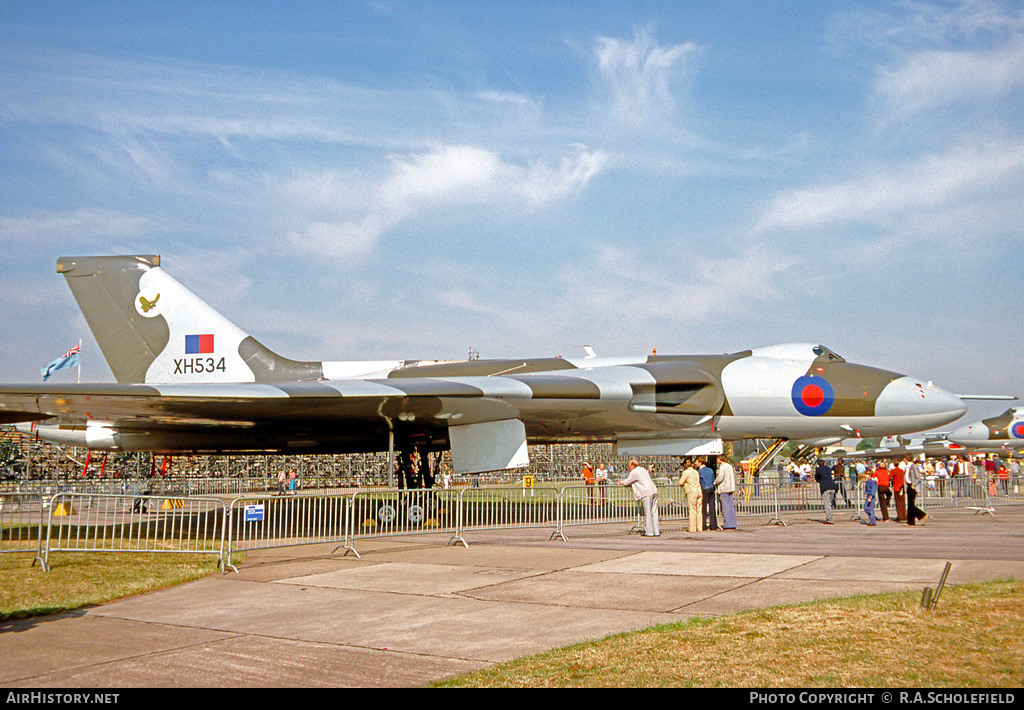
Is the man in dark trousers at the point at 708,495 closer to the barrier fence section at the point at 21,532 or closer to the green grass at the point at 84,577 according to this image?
the green grass at the point at 84,577

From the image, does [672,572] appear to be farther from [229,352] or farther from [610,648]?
[229,352]

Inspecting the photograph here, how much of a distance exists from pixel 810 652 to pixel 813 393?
12.3 meters

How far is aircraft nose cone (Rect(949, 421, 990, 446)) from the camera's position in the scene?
38.0 metres

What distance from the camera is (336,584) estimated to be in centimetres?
789

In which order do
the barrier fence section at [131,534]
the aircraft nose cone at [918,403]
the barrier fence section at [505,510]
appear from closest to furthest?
the barrier fence section at [131,534] → the barrier fence section at [505,510] → the aircraft nose cone at [918,403]

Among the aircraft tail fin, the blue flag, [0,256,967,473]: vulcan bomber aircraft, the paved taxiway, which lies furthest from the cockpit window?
the blue flag

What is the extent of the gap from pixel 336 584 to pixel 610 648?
397 cm

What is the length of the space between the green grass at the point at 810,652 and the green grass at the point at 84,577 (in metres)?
4.66

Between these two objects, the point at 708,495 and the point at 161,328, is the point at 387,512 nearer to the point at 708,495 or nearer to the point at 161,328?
the point at 708,495

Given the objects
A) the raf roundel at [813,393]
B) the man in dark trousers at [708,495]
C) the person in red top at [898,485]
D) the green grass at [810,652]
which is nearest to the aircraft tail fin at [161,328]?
the man in dark trousers at [708,495]

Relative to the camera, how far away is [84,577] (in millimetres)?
8602

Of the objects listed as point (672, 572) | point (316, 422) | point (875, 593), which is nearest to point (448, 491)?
point (316, 422)

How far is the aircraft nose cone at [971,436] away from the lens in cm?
3803

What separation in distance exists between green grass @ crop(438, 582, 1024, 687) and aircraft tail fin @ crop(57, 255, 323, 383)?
1339cm
